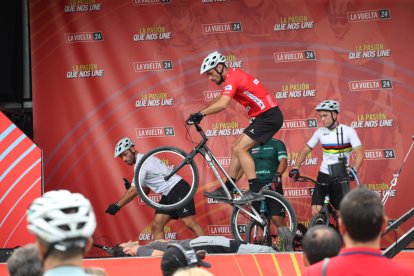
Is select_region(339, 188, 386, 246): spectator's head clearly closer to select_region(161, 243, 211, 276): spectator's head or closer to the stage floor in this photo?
select_region(161, 243, 211, 276): spectator's head

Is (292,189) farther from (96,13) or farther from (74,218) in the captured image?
(74,218)

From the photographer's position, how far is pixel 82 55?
10.5 meters

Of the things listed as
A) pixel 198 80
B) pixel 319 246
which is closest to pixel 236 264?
pixel 319 246

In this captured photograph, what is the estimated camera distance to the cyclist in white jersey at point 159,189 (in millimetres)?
9023

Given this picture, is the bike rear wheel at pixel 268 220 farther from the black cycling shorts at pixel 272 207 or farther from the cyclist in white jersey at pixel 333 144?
the cyclist in white jersey at pixel 333 144

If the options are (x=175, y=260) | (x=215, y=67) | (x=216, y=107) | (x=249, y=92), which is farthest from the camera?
(x=215, y=67)

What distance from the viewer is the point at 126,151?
31.3ft

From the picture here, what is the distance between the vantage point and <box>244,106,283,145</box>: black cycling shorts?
8336 millimetres

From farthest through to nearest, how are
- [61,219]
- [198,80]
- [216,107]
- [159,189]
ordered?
1. [198,80]
2. [159,189]
3. [216,107]
4. [61,219]

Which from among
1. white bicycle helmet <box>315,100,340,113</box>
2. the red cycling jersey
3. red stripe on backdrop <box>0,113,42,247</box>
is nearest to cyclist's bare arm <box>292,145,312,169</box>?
white bicycle helmet <box>315,100,340,113</box>

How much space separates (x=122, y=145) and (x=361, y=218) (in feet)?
21.5

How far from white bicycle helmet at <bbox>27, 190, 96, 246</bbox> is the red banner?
7.30 metres

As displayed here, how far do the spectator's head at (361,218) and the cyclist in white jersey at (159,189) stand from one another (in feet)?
18.6

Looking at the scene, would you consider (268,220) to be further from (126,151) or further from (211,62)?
(126,151)
